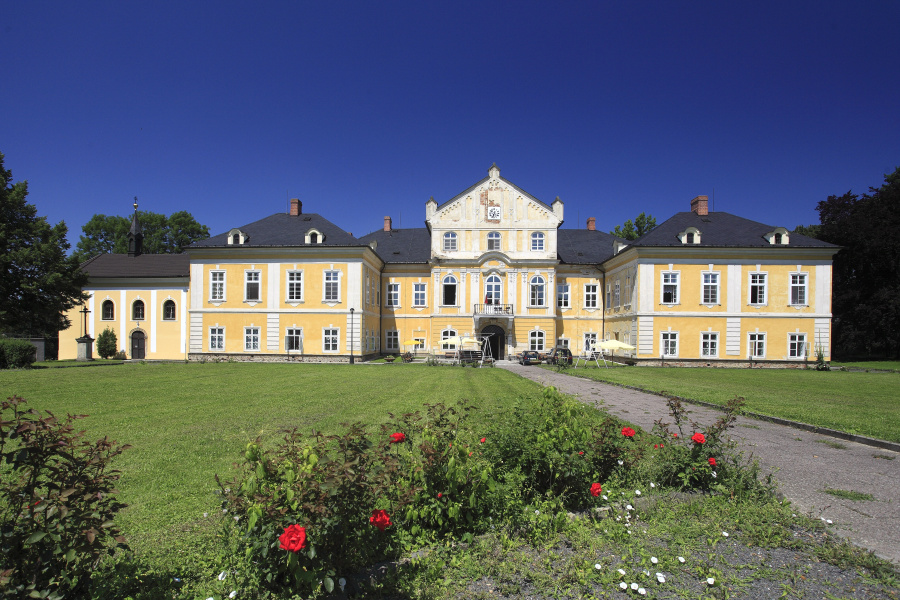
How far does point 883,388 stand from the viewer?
62.5 feet

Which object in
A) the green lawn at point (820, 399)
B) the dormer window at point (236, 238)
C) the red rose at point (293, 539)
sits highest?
the dormer window at point (236, 238)

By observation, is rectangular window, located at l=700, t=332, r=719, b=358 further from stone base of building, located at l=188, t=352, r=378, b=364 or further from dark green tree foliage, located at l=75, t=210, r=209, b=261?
dark green tree foliage, located at l=75, t=210, r=209, b=261

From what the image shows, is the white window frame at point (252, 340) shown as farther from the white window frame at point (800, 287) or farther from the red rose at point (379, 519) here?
the white window frame at point (800, 287)

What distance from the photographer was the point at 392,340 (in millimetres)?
40594

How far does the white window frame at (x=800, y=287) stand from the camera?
109 ft

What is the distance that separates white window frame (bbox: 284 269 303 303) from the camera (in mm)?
34875

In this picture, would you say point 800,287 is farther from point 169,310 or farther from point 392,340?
point 169,310

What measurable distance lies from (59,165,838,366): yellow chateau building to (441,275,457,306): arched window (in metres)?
0.26

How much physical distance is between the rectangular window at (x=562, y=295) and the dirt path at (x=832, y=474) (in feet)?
91.6

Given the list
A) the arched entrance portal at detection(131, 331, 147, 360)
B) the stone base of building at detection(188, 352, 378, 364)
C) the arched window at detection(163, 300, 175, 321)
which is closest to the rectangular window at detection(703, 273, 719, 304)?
the stone base of building at detection(188, 352, 378, 364)

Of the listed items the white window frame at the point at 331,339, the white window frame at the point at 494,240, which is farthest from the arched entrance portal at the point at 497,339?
the white window frame at the point at 331,339

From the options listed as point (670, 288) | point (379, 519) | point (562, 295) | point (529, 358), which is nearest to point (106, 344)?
point (529, 358)

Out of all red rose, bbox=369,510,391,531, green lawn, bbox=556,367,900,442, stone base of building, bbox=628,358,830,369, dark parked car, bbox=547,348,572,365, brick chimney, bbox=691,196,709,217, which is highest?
brick chimney, bbox=691,196,709,217

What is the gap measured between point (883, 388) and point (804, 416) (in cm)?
1154
